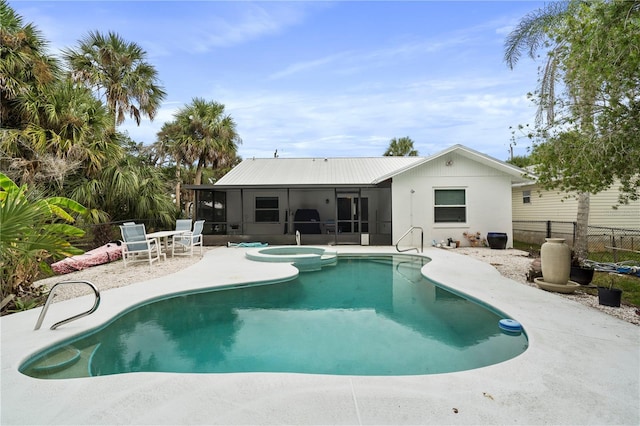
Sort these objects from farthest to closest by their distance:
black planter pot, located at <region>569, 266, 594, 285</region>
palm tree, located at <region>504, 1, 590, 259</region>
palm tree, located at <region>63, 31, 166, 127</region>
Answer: palm tree, located at <region>63, 31, 166, 127</region> < palm tree, located at <region>504, 1, 590, 259</region> < black planter pot, located at <region>569, 266, 594, 285</region>

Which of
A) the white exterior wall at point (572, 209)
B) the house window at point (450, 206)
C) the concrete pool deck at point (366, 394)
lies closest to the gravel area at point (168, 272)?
the concrete pool deck at point (366, 394)

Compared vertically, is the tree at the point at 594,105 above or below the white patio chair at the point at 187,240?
above

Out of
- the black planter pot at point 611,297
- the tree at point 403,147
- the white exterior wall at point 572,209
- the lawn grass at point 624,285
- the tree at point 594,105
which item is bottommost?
the lawn grass at point 624,285

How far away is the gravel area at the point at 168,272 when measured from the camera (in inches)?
209

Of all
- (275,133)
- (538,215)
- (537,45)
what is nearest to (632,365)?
(537,45)

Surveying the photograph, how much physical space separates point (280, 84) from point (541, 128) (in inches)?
467

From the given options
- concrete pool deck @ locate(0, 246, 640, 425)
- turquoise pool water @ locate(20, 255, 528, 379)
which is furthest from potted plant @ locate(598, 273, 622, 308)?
turquoise pool water @ locate(20, 255, 528, 379)

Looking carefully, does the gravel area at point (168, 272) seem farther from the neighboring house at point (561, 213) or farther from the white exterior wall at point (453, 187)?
the neighboring house at point (561, 213)

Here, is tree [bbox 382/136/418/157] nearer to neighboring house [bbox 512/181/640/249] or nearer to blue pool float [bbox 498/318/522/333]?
neighboring house [bbox 512/181/640/249]

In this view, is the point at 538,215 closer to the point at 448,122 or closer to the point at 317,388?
the point at 448,122

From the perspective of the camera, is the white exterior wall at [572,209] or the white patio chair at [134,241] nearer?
the white patio chair at [134,241]

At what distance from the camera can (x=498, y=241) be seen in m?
12.7

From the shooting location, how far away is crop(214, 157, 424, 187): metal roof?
51.3ft

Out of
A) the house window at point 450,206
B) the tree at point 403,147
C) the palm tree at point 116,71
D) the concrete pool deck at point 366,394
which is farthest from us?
the tree at point 403,147
